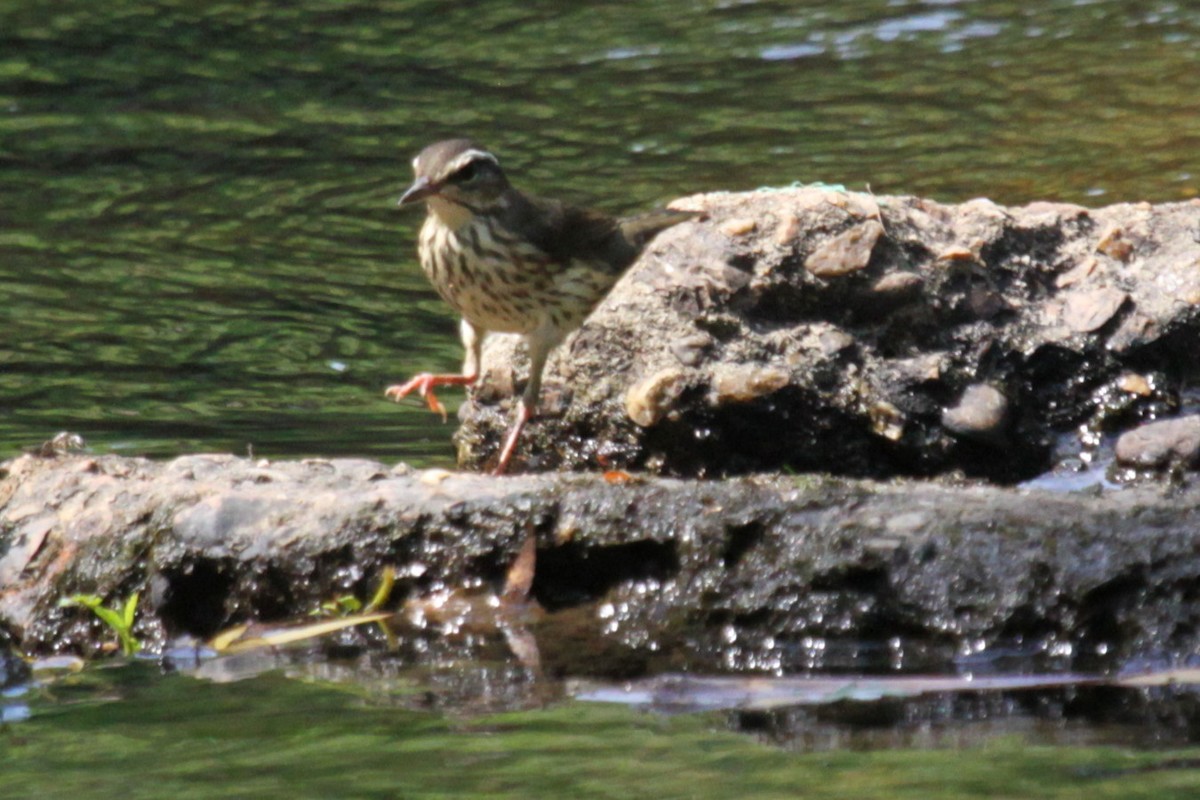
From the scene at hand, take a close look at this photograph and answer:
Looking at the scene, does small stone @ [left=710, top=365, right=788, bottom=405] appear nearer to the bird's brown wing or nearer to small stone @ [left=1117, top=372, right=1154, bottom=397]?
the bird's brown wing

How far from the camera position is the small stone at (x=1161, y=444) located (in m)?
5.93

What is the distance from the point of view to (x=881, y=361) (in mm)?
6363

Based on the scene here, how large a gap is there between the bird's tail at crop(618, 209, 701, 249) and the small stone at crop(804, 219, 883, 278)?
1.73 feet

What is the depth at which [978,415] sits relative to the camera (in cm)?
620

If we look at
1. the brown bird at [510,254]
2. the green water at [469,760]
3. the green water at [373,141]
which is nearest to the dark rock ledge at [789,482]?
the brown bird at [510,254]

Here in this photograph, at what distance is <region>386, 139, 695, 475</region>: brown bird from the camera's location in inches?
253

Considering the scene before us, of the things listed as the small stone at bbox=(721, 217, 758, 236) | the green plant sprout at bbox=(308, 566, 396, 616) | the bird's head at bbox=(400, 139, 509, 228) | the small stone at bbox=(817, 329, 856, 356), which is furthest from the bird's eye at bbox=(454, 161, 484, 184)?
the green plant sprout at bbox=(308, 566, 396, 616)

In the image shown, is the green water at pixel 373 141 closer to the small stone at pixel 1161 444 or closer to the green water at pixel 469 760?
the small stone at pixel 1161 444

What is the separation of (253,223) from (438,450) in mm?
4673

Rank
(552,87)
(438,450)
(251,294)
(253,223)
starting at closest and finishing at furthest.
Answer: (438,450) → (251,294) → (253,223) → (552,87)

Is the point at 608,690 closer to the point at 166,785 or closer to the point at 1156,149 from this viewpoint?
the point at 166,785

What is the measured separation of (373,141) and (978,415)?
7413 mm

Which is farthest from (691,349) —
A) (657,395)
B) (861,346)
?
(861,346)

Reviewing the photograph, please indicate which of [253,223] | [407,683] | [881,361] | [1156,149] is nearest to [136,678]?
[407,683]
